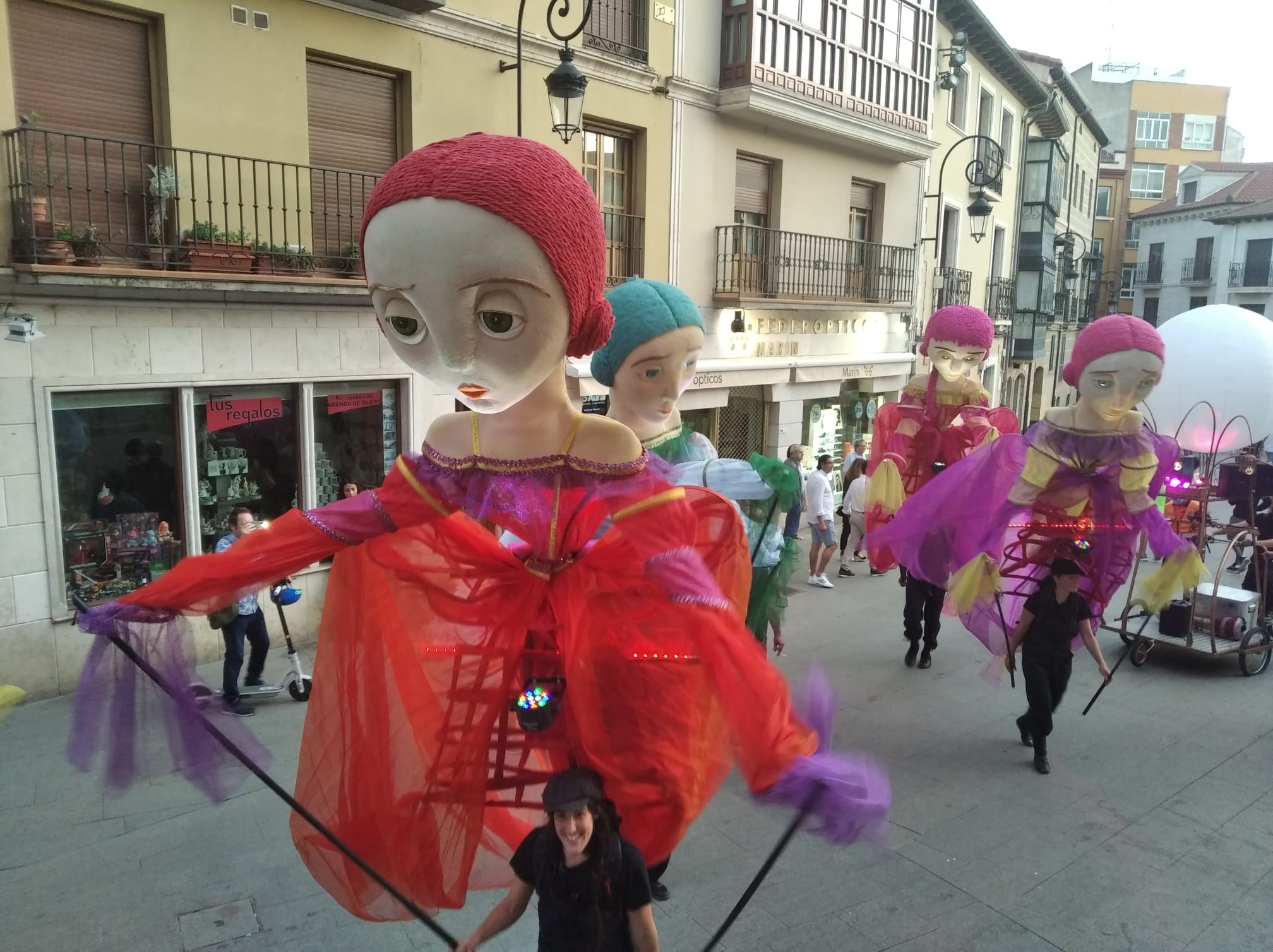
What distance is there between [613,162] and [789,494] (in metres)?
7.80

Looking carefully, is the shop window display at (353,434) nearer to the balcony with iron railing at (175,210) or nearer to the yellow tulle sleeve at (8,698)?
the balcony with iron railing at (175,210)

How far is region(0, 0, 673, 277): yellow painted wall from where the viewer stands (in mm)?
6465

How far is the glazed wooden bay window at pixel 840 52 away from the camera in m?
10.8

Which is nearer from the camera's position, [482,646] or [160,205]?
[482,646]

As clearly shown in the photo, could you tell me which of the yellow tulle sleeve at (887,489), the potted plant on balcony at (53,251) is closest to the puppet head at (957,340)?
the yellow tulle sleeve at (887,489)

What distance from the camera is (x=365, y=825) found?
263 centimetres

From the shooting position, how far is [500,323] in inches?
85.0

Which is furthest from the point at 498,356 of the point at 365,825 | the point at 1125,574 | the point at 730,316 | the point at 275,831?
the point at 730,316

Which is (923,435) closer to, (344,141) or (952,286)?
(344,141)

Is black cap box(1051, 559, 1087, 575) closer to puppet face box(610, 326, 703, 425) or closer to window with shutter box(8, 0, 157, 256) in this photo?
puppet face box(610, 326, 703, 425)

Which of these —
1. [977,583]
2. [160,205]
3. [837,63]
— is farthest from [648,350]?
[837,63]

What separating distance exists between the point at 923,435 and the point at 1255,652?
3108 mm

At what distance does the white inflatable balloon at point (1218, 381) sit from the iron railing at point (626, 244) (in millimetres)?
5593

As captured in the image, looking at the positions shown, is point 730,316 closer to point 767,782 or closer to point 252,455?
point 252,455
